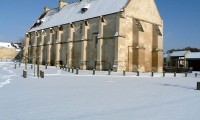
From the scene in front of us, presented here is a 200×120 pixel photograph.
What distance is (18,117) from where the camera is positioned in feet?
21.7

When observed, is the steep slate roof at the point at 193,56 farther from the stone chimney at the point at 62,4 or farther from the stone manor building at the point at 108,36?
the stone chimney at the point at 62,4

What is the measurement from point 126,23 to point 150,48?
8.32 meters

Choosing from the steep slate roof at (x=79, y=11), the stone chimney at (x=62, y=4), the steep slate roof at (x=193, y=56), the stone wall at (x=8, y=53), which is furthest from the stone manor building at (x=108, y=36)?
the stone wall at (x=8, y=53)

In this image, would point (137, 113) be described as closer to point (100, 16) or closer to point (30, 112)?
point (30, 112)

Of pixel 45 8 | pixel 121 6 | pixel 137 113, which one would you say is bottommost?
pixel 137 113

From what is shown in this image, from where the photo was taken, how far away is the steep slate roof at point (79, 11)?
4146 cm

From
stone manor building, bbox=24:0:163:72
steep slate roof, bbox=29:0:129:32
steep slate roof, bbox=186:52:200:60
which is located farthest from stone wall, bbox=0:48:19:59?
steep slate roof, bbox=186:52:200:60

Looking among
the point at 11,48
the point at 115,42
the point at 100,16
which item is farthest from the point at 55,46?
the point at 11,48

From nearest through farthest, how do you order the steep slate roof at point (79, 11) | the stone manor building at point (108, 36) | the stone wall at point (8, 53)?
the stone manor building at point (108, 36) < the steep slate roof at point (79, 11) < the stone wall at point (8, 53)

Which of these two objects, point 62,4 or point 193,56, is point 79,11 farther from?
point 193,56

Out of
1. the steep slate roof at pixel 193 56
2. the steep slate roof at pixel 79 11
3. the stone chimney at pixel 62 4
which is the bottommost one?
the steep slate roof at pixel 193 56

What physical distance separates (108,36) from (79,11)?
12972mm

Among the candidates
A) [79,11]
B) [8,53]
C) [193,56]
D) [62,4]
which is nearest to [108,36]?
[79,11]

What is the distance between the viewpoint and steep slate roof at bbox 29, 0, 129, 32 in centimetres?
4146
